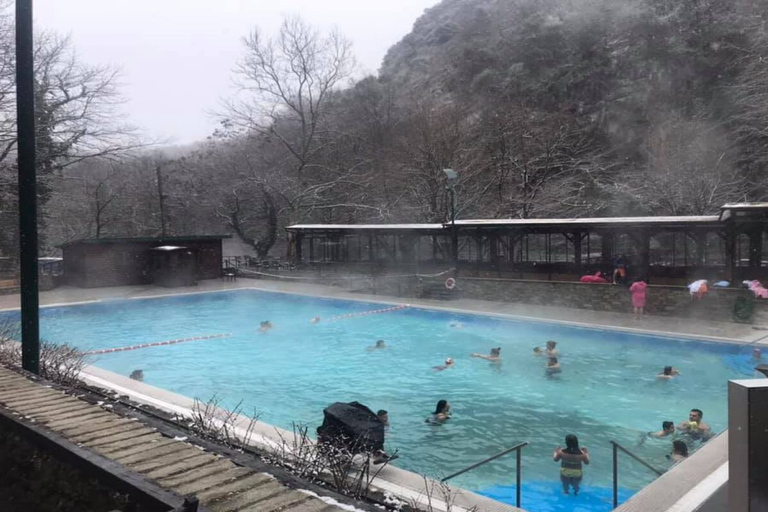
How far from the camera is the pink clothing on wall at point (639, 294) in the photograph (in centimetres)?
1602

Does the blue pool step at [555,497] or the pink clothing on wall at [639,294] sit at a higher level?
the pink clothing on wall at [639,294]

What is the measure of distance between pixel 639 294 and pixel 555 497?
1033 cm

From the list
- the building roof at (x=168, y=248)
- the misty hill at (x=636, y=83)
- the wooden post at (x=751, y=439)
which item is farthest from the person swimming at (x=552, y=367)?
the building roof at (x=168, y=248)

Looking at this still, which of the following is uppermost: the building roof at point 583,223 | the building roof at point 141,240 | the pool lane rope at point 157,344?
the building roof at point 583,223

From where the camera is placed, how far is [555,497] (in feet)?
24.1

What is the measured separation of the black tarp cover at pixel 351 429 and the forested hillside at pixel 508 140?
958 inches

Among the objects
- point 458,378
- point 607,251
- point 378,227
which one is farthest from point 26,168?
point 378,227

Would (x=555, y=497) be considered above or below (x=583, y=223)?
A: below

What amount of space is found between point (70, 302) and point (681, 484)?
21494 mm

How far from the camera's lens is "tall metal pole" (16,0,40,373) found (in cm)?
538

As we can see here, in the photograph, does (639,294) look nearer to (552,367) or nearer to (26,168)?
(552,367)

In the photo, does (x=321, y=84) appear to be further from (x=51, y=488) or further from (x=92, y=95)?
(x=51, y=488)

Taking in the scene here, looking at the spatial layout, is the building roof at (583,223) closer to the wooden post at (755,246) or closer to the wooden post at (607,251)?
the wooden post at (607,251)

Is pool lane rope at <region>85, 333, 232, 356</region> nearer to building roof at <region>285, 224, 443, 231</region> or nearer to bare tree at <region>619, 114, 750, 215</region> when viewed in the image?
building roof at <region>285, 224, 443, 231</region>
